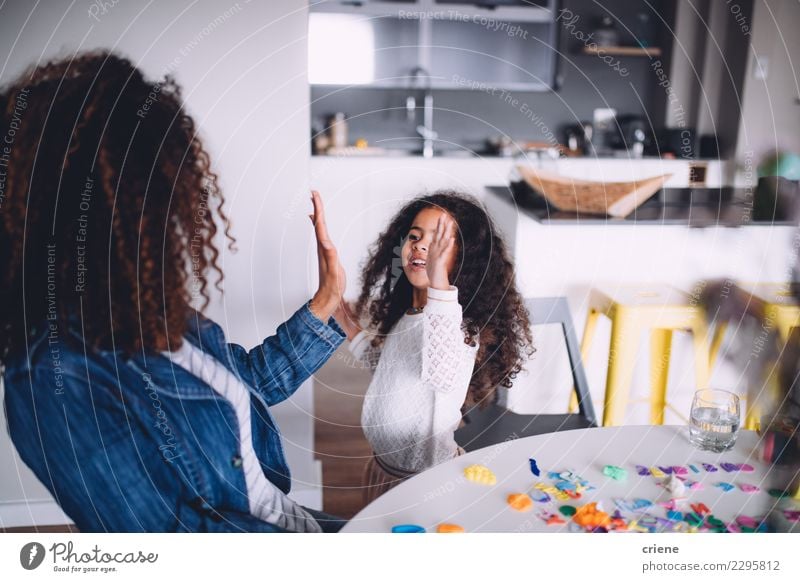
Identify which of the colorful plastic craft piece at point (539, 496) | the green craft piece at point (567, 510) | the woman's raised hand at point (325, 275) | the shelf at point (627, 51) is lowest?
the green craft piece at point (567, 510)

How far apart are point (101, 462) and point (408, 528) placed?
14.5 inches

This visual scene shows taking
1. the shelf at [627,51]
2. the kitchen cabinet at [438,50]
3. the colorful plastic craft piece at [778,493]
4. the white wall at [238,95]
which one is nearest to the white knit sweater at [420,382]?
the white wall at [238,95]

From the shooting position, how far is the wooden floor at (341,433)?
939mm

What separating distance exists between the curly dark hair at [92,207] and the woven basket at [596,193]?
581 millimetres

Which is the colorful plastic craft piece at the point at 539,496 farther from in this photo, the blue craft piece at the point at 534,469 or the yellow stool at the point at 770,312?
the yellow stool at the point at 770,312

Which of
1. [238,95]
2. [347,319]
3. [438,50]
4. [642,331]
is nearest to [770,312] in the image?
[642,331]

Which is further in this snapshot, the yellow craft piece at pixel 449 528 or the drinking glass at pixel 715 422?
the drinking glass at pixel 715 422

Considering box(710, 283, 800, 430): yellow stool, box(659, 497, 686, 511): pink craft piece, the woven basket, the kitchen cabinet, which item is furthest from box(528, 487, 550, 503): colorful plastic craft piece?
the kitchen cabinet

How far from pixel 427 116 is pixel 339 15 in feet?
1.88

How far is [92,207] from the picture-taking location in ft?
2.53

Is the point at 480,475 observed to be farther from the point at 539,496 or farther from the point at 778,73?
the point at 778,73

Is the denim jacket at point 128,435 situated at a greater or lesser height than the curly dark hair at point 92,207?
lesser

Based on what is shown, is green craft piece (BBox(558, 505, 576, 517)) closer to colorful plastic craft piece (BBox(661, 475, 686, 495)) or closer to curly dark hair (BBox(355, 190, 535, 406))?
colorful plastic craft piece (BBox(661, 475, 686, 495))

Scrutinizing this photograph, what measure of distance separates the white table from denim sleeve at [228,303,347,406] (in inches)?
9.6
